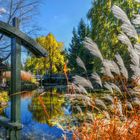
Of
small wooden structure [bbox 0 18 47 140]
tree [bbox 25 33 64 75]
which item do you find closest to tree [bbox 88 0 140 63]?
tree [bbox 25 33 64 75]

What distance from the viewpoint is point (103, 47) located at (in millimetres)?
18797

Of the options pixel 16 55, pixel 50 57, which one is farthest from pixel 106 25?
pixel 16 55

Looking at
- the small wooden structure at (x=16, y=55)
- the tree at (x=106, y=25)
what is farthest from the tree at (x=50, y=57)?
the small wooden structure at (x=16, y=55)

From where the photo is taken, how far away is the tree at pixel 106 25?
742 inches

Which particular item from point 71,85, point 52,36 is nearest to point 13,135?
point 71,85

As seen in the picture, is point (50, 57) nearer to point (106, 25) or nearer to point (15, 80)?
point (106, 25)

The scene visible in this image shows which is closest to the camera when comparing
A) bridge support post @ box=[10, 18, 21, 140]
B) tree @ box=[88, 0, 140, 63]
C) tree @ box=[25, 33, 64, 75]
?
bridge support post @ box=[10, 18, 21, 140]

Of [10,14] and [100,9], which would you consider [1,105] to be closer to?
[10,14]

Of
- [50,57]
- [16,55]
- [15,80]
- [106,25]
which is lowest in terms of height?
[15,80]

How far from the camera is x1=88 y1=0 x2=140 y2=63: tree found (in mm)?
18844

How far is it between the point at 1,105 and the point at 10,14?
18.0 feet

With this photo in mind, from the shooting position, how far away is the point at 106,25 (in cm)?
1953

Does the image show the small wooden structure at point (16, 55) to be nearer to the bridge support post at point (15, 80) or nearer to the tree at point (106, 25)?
the bridge support post at point (15, 80)

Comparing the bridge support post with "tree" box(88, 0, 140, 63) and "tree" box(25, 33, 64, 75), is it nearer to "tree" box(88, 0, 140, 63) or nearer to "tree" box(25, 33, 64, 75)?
"tree" box(88, 0, 140, 63)
